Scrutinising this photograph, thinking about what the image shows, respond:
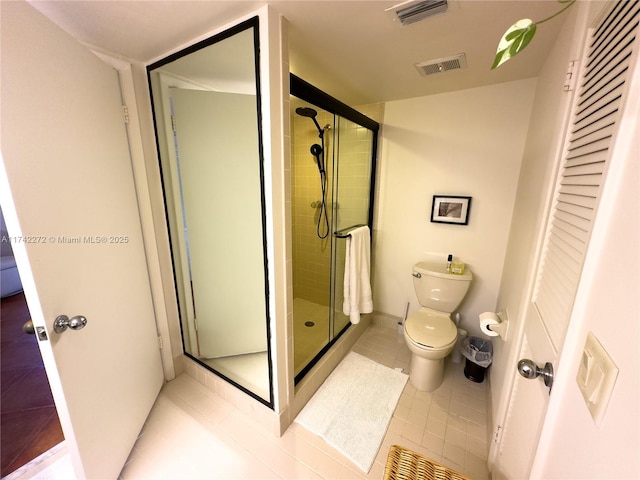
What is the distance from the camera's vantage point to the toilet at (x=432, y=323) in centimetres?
171

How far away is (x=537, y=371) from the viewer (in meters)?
0.74

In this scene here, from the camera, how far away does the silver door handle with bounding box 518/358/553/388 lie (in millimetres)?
703

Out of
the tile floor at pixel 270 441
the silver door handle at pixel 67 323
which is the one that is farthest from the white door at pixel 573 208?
the silver door handle at pixel 67 323

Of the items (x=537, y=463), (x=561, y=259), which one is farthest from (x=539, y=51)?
(x=537, y=463)

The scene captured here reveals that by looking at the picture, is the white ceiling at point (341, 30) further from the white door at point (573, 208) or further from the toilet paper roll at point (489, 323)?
the toilet paper roll at point (489, 323)

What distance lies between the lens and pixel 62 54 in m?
1.00

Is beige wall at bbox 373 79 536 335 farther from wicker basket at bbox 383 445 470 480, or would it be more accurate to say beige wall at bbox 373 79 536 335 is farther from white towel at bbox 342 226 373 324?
wicker basket at bbox 383 445 470 480

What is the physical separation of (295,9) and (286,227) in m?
0.92

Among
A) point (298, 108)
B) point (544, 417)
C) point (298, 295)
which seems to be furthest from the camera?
point (298, 295)

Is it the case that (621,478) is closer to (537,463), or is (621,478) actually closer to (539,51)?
(537,463)

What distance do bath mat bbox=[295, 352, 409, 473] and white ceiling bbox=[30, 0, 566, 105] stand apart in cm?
218

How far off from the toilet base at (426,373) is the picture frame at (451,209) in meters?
1.10

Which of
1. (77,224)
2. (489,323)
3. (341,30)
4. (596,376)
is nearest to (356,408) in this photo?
(489,323)

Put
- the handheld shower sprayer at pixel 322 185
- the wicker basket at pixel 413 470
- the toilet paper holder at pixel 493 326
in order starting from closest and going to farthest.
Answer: the wicker basket at pixel 413 470, the toilet paper holder at pixel 493 326, the handheld shower sprayer at pixel 322 185
